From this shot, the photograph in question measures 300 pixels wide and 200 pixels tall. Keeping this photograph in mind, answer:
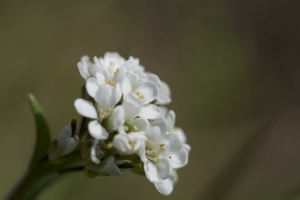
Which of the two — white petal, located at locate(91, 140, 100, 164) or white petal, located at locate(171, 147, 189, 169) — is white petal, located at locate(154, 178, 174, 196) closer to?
white petal, located at locate(171, 147, 189, 169)

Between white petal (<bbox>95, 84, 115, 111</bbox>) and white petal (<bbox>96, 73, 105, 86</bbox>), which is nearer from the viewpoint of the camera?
white petal (<bbox>95, 84, 115, 111</bbox>)

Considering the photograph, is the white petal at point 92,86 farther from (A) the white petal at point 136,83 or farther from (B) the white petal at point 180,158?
(B) the white petal at point 180,158

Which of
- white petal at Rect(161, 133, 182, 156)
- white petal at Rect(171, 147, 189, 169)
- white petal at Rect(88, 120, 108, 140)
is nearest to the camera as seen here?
white petal at Rect(88, 120, 108, 140)

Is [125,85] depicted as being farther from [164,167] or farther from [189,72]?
[189,72]

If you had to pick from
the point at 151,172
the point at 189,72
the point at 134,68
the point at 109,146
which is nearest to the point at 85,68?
the point at 134,68

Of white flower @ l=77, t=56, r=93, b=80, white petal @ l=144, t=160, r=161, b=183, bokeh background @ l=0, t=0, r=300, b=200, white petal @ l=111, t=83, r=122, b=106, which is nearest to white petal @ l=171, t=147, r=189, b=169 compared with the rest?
white petal @ l=144, t=160, r=161, b=183

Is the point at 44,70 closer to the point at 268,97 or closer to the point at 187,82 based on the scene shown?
the point at 187,82
